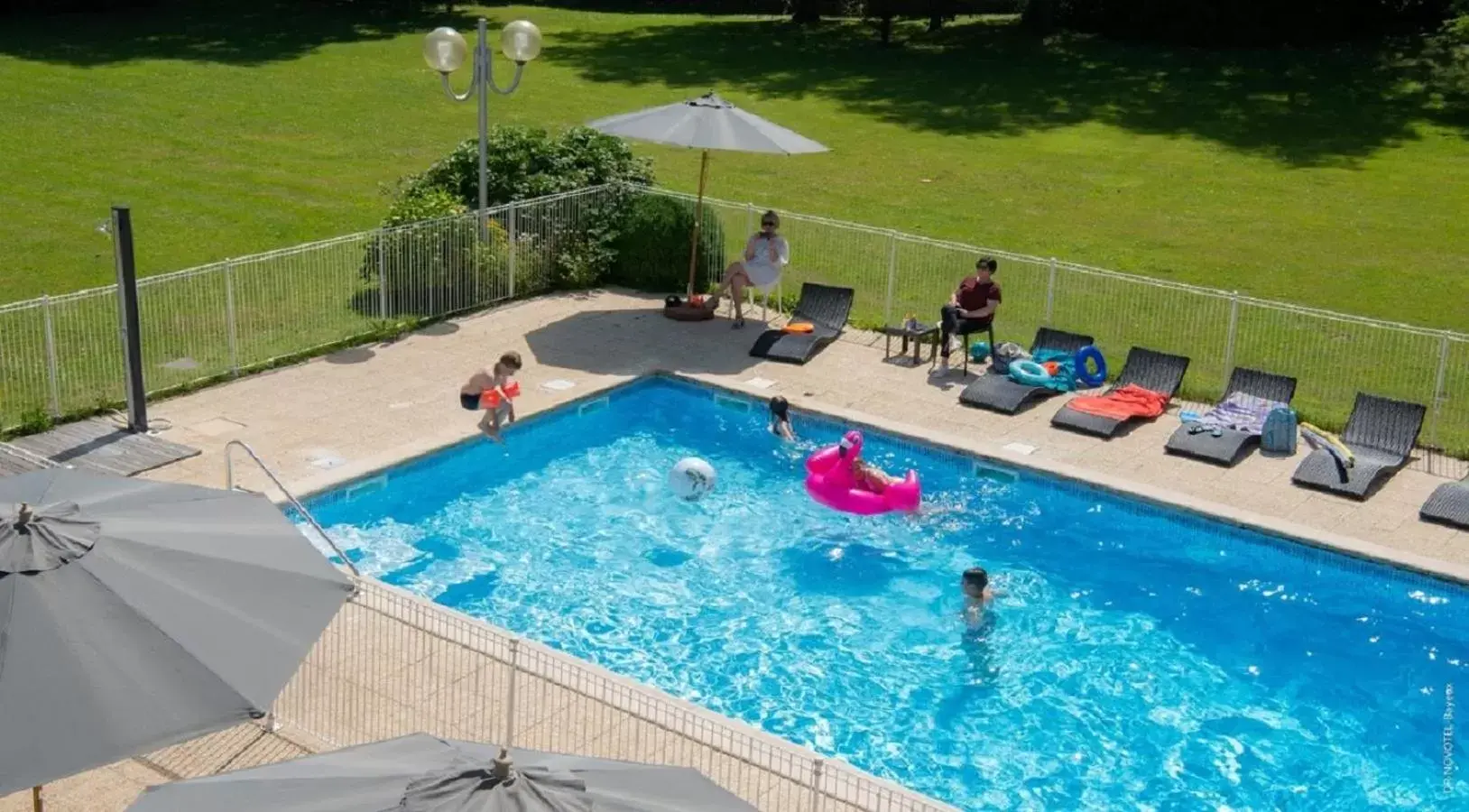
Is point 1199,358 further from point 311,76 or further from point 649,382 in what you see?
point 311,76

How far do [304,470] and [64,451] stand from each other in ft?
8.03

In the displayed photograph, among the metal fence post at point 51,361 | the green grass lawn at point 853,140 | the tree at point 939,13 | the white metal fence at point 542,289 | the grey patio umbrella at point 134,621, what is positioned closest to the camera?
the grey patio umbrella at point 134,621

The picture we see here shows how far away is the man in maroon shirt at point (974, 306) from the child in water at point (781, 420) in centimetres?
262

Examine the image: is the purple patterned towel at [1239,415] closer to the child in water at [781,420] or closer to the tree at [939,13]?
the child in water at [781,420]

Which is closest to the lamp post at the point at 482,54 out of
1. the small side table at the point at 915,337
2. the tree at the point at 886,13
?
the small side table at the point at 915,337

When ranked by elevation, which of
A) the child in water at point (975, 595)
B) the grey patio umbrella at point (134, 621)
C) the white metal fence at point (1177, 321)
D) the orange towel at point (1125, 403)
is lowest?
the child in water at point (975, 595)

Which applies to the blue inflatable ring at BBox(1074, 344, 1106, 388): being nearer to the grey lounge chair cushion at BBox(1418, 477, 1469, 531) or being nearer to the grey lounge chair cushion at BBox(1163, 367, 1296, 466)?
the grey lounge chair cushion at BBox(1163, 367, 1296, 466)

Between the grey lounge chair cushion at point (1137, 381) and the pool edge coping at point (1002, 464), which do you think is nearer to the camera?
the pool edge coping at point (1002, 464)

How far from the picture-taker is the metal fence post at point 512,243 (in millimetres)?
22562

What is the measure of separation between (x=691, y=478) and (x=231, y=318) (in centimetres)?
621

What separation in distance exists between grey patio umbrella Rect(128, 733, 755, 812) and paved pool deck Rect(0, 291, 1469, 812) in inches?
373

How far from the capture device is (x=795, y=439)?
19.0m

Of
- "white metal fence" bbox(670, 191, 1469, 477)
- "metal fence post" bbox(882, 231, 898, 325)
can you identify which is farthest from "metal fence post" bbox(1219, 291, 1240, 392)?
"metal fence post" bbox(882, 231, 898, 325)

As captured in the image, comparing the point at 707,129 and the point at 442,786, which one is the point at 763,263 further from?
the point at 442,786
